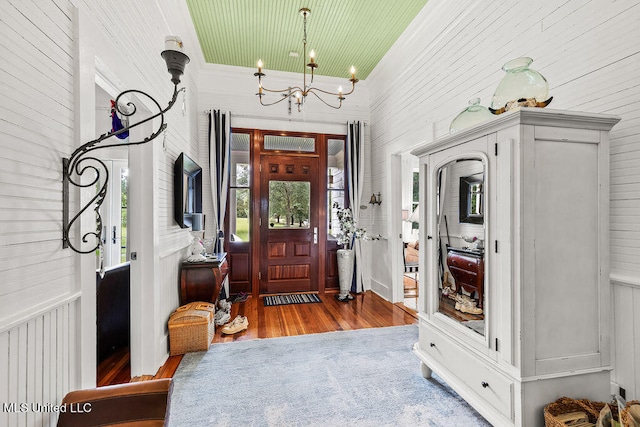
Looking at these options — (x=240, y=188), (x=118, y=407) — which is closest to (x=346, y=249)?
(x=240, y=188)

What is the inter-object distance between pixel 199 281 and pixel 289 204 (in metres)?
2.01

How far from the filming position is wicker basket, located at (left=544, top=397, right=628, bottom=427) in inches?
58.9

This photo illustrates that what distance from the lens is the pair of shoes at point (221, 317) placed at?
11.7ft

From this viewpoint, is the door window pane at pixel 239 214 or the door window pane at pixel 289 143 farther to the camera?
the door window pane at pixel 289 143

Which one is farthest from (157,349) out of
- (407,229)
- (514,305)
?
(407,229)

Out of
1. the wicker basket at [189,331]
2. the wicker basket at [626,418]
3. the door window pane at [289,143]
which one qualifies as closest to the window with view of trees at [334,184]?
the door window pane at [289,143]

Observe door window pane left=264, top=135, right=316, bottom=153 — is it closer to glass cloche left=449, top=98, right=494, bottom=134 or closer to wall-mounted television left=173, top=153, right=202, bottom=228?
wall-mounted television left=173, top=153, right=202, bottom=228

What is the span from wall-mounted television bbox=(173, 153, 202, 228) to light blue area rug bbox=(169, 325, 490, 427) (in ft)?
4.51

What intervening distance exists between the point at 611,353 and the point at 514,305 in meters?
0.73

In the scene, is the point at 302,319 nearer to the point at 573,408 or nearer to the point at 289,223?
the point at 289,223

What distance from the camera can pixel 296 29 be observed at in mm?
3621

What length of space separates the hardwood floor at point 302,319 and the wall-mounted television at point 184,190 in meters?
1.33

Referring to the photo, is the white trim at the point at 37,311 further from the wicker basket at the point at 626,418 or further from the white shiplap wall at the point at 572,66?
the white shiplap wall at the point at 572,66

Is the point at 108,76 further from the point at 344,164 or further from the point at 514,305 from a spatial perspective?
the point at 344,164
